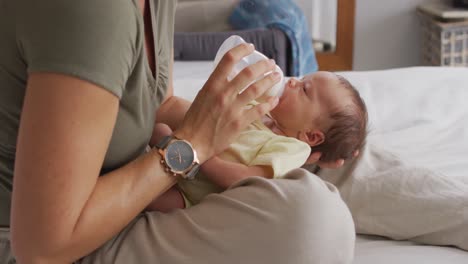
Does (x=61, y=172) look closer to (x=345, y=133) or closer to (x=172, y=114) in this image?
(x=172, y=114)

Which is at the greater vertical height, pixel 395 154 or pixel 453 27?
pixel 395 154

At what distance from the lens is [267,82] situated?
39.2 inches

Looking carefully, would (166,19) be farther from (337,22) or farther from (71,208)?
(337,22)

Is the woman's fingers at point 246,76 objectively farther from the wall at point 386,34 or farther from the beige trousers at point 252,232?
the wall at point 386,34

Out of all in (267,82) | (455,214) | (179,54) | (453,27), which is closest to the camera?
(267,82)

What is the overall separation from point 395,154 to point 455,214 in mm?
209

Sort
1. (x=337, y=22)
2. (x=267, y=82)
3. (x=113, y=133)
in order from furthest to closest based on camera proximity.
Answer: (x=337, y=22)
(x=267, y=82)
(x=113, y=133)

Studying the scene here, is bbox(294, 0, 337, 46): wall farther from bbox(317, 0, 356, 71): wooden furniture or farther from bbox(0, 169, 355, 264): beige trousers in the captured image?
bbox(0, 169, 355, 264): beige trousers

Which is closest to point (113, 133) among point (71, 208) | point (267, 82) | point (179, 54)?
point (71, 208)

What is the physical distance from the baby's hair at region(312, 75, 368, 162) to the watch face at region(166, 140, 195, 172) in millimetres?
388

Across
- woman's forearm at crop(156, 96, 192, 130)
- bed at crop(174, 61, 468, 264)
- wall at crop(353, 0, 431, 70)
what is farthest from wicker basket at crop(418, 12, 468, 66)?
woman's forearm at crop(156, 96, 192, 130)

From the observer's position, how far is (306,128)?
4.05 feet

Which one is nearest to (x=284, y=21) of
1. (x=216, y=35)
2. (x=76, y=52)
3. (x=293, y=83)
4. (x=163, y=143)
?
(x=216, y=35)

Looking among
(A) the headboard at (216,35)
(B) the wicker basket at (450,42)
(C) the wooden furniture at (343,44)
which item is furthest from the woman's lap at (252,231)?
(C) the wooden furniture at (343,44)
